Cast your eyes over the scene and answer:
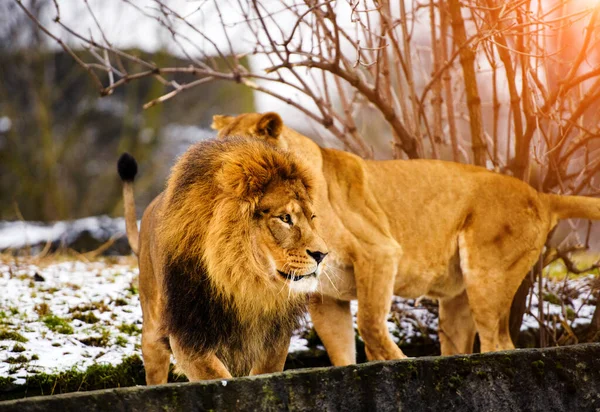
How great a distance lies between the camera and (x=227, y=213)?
2.73 m

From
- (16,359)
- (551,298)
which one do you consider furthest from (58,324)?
(551,298)

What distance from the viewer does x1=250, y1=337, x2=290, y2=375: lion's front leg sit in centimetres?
299

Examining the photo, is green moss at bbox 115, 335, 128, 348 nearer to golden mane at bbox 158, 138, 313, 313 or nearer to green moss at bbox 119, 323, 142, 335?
green moss at bbox 119, 323, 142, 335

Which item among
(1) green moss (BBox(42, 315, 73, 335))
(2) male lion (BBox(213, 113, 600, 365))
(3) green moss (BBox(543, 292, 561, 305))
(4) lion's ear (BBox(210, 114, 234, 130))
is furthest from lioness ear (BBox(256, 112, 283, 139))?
(3) green moss (BBox(543, 292, 561, 305))

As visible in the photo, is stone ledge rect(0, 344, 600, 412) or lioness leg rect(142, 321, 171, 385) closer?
stone ledge rect(0, 344, 600, 412)

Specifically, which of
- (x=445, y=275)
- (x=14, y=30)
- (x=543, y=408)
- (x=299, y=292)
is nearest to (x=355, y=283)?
(x=445, y=275)

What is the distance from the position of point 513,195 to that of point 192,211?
6.72ft

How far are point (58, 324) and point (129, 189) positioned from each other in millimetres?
793

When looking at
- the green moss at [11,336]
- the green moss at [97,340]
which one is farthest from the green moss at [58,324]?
the green moss at [11,336]

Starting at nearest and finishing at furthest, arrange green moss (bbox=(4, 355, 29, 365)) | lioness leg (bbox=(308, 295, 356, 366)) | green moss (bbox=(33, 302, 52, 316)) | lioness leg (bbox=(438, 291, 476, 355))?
green moss (bbox=(4, 355, 29, 365)) → lioness leg (bbox=(308, 295, 356, 366)) → green moss (bbox=(33, 302, 52, 316)) → lioness leg (bbox=(438, 291, 476, 355))

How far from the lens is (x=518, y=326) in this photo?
14.7 feet

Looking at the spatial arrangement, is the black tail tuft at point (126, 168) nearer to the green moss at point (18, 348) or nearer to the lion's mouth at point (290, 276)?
the green moss at point (18, 348)

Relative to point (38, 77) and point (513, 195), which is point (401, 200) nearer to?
point (513, 195)

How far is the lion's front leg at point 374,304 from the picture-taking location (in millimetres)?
3805
